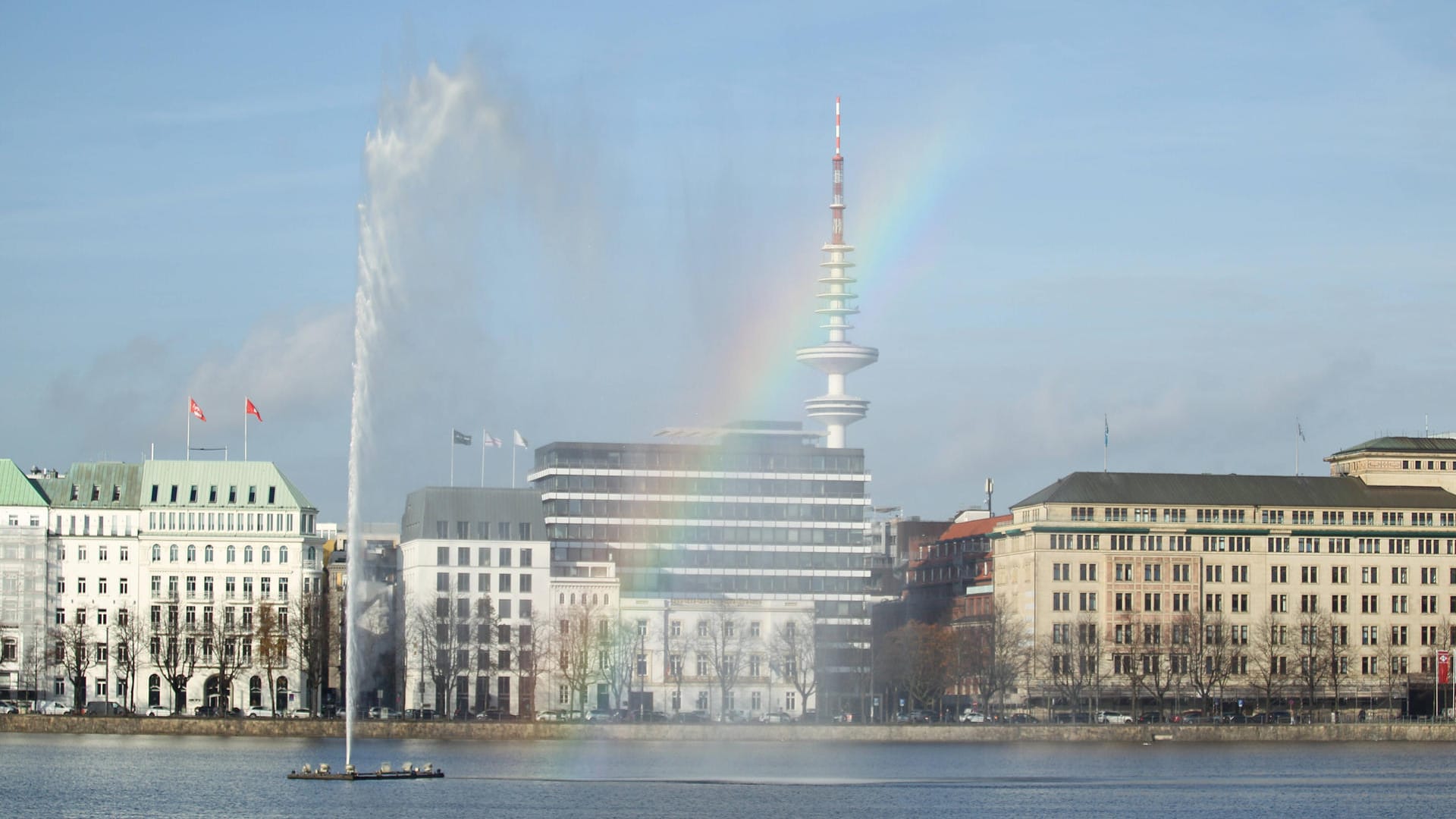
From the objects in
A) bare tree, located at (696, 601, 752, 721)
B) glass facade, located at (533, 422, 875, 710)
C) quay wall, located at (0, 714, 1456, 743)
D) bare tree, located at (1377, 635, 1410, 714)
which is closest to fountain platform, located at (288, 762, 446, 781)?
quay wall, located at (0, 714, 1456, 743)

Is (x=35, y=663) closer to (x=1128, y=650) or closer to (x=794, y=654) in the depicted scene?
(x=794, y=654)

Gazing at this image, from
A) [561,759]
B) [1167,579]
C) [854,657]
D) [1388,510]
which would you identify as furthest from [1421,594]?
[561,759]

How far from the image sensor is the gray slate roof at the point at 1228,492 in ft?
599

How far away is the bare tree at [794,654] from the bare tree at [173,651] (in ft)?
110

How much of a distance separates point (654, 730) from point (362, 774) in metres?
45.6

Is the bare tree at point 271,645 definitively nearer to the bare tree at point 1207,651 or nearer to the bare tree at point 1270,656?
the bare tree at point 1207,651

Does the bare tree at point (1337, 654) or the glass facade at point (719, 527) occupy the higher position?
the glass facade at point (719, 527)

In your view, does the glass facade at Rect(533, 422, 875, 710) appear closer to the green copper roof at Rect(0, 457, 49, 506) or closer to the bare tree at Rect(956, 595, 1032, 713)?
the bare tree at Rect(956, 595, 1032, 713)

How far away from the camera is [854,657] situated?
175875mm

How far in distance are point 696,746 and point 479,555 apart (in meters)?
41.2

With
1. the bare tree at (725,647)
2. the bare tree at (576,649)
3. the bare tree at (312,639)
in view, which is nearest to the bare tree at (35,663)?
the bare tree at (312,639)

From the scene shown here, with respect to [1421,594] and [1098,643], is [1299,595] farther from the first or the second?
[1098,643]

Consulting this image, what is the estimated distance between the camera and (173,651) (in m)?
157

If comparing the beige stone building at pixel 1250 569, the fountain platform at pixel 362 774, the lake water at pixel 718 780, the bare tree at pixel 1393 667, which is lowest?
the lake water at pixel 718 780
